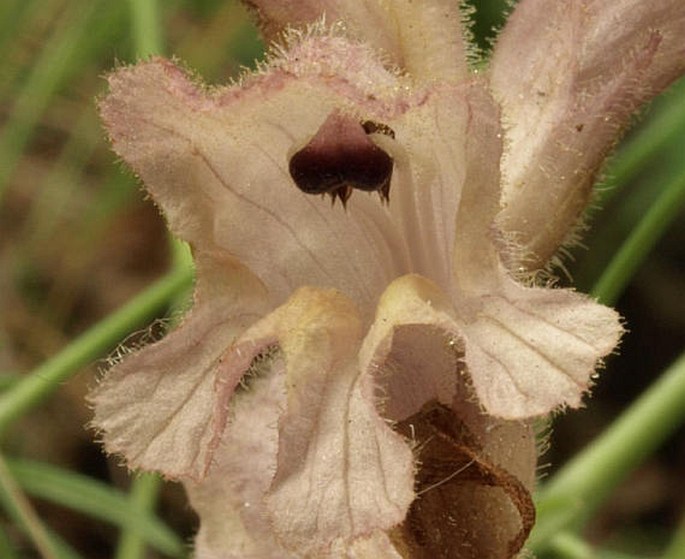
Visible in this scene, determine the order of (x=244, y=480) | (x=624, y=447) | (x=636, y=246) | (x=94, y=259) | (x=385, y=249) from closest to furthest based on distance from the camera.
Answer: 1. (x=385, y=249)
2. (x=244, y=480)
3. (x=636, y=246)
4. (x=624, y=447)
5. (x=94, y=259)

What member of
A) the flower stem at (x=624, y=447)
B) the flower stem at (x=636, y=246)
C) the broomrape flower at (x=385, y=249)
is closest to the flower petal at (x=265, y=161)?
the broomrape flower at (x=385, y=249)

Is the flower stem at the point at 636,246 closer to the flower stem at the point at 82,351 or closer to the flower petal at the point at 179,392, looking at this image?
the flower stem at the point at 82,351

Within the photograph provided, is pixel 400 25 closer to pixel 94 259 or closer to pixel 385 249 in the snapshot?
pixel 385 249

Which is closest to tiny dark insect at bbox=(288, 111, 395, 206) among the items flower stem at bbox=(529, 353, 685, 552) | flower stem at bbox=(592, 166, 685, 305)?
flower stem at bbox=(592, 166, 685, 305)

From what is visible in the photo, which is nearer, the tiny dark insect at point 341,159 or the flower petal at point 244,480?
the tiny dark insect at point 341,159

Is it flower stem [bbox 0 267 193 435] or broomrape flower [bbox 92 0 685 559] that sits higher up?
broomrape flower [bbox 92 0 685 559]

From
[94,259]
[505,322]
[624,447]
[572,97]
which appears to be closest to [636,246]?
[624,447]

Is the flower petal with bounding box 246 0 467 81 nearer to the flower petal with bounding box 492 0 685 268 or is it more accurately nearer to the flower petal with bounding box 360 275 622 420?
the flower petal with bounding box 492 0 685 268
